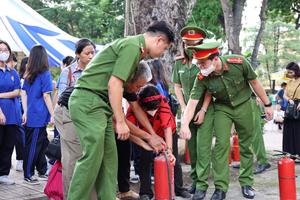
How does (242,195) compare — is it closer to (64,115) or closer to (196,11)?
(64,115)

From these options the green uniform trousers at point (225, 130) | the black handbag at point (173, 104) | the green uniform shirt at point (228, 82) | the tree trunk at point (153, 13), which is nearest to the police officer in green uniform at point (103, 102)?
the green uniform shirt at point (228, 82)

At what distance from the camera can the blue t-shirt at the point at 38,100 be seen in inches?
230

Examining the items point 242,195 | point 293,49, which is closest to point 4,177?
point 242,195

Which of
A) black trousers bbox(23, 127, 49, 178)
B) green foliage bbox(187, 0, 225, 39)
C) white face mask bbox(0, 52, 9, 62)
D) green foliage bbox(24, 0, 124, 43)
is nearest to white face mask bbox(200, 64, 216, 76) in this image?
black trousers bbox(23, 127, 49, 178)

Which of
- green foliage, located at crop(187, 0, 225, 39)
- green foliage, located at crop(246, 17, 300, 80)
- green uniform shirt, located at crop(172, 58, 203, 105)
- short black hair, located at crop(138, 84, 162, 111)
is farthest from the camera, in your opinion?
green foliage, located at crop(246, 17, 300, 80)

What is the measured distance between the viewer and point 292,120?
315 inches

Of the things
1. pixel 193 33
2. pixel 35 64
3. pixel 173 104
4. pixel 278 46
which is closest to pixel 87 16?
pixel 35 64

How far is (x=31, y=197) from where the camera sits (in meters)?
5.12

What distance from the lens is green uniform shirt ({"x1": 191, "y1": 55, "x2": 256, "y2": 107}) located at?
4961mm

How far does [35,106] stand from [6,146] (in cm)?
62

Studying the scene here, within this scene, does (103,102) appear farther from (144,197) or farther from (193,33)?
(193,33)

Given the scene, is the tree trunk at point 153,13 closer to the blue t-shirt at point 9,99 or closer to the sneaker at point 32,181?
the blue t-shirt at point 9,99

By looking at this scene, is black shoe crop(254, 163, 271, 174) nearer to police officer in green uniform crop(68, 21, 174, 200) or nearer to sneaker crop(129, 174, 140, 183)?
sneaker crop(129, 174, 140, 183)

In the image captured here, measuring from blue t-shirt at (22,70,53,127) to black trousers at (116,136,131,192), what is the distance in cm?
141
